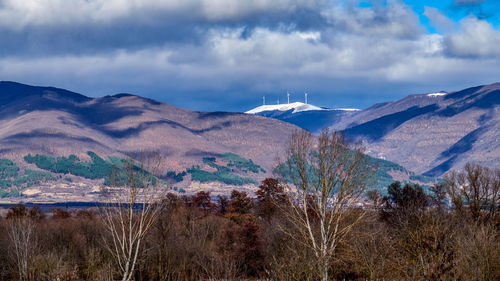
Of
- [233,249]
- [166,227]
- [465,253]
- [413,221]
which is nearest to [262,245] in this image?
[233,249]

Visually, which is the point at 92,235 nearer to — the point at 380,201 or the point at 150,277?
the point at 150,277

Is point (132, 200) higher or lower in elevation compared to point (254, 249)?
higher

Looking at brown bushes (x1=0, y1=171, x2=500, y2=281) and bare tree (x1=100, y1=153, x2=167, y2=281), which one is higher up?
bare tree (x1=100, y1=153, x2=167, y2=281)

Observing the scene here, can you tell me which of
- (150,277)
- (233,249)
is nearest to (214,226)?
(233,249)

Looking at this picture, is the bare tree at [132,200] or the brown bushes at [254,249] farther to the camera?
the bare tree at [132,200]

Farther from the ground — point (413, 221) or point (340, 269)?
point (413, 221)

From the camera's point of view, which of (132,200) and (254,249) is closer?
(132,200)

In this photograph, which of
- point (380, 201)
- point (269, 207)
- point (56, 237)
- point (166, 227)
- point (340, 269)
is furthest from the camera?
point (380, 201)

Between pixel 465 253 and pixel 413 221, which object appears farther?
pixel 413 221

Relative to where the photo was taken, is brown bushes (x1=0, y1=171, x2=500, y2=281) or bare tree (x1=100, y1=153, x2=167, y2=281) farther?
bare tree (x1=100, y1=153, x2=167, y2=281)

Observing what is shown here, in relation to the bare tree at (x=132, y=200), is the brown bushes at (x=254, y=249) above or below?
below

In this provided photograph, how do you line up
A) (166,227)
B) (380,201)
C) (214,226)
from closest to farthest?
(166,227)
(214,226)
(380,201)
